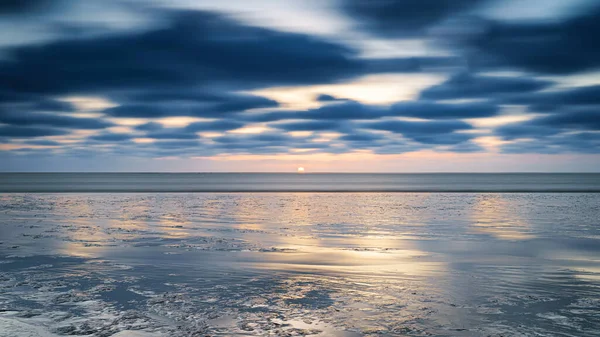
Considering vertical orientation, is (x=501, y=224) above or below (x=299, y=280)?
above

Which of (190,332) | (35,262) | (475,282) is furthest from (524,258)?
(35,262)

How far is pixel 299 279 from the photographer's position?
12.0m

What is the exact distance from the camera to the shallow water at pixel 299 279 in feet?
28.2

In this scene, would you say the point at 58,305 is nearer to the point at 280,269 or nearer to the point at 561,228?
the point at 280,269

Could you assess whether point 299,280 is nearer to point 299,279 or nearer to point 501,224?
point 299,279

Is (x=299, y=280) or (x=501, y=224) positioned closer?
(x=299, y=280)

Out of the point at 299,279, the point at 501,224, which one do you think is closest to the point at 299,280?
the point at 299,279

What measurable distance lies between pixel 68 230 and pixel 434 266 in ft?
48.0

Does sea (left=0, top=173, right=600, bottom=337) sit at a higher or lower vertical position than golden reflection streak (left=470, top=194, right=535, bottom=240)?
lower

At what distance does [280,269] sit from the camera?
13.3m

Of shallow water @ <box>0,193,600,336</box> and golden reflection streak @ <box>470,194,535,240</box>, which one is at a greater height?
golden reflection streak @ <box>470,194,535,240</box>

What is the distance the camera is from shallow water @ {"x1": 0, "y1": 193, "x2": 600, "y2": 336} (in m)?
8.59

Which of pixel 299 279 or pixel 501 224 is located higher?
pixel 501 224

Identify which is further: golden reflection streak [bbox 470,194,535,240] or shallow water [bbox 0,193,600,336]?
golden reflection streak [bbox 470,194,535,240]
